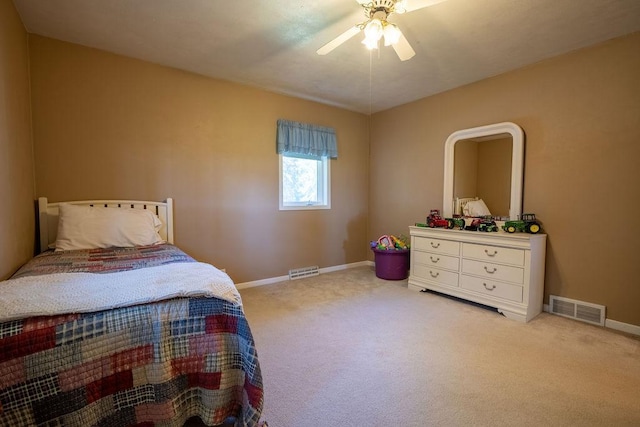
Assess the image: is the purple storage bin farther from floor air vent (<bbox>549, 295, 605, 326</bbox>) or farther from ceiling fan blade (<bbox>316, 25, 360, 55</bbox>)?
ceiling fan blade (<bbox>316, 25, 360, 55</bbox>)

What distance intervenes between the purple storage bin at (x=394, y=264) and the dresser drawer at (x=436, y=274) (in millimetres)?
312

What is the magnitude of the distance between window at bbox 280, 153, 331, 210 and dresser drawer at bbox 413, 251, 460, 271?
141 centimetres

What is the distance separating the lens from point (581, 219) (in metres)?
2.51

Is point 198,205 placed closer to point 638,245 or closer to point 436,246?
point 436,246

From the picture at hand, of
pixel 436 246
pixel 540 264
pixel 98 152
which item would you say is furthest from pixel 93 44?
pixel 540 264

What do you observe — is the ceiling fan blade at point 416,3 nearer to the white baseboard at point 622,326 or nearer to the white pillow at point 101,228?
the white pillow at point 101,228

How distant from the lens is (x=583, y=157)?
2.48 metres

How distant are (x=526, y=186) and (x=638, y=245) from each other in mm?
898

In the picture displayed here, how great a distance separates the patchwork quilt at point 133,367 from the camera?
924 millimetres

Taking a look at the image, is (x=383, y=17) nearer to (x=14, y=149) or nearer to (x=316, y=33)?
(x=316, y=33)

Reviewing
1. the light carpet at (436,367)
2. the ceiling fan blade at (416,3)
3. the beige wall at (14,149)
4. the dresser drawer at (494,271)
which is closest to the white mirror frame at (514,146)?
the dresser drawer at (494,271)

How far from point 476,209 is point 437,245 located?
0.60 m

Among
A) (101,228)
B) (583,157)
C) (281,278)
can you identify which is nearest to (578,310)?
(583,157)

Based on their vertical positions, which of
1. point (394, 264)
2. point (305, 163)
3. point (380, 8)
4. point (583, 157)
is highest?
point (380, 8)
